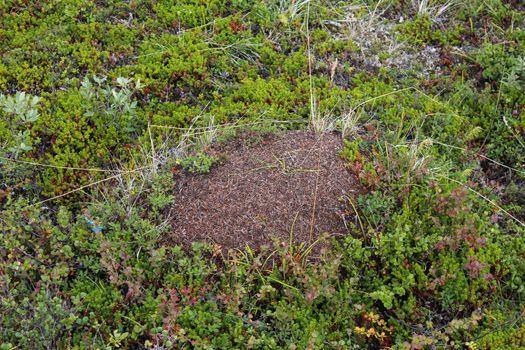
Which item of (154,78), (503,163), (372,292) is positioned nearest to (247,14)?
(154,78)

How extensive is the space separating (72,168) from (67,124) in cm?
59

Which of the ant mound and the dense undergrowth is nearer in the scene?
the dense undergrowth

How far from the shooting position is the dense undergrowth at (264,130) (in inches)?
173

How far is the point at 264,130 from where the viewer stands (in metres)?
5.61

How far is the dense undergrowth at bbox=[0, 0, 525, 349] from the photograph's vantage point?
440 cm

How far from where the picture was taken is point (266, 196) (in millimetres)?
5117

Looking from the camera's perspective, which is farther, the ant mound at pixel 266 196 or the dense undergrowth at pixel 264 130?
the ant mound at pixel 266 196

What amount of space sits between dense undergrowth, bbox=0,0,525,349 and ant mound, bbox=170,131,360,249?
13cm

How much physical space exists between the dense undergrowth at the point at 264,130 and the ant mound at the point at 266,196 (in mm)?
133

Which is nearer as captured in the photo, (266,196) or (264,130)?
(266,196)

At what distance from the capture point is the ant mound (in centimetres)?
493

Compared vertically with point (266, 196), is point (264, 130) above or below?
above

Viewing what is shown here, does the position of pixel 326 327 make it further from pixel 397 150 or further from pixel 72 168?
pixel 72 168

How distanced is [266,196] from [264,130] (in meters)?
0.81
